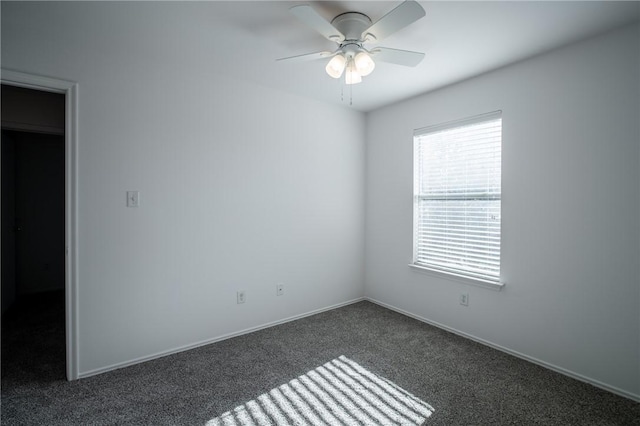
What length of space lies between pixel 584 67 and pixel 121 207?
3637 mm

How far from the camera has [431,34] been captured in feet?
7.11

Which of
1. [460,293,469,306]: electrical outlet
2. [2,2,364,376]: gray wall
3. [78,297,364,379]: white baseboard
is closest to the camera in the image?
[2,2,364,376]: gray wall

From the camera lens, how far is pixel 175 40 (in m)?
2.28

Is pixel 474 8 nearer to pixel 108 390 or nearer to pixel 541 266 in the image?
pixel 541 266

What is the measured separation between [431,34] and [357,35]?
1.83 ft

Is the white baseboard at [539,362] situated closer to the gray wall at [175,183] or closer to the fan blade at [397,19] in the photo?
the gray wall at [175,183]

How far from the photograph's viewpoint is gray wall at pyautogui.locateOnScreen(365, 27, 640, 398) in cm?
209

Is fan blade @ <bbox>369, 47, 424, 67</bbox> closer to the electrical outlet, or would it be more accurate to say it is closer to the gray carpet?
the electrical outlet

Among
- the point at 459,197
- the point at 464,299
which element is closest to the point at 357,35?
the point at 459,197

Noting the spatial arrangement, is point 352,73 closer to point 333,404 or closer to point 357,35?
point 357,35

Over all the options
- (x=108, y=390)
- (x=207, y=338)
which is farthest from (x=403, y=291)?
(x=108, y=390)

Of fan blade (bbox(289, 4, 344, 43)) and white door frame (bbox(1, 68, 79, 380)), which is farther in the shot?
white door frame (bbox(1, 68, 79, 380))

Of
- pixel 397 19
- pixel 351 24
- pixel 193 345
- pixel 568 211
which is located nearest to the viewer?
pixel 397 19

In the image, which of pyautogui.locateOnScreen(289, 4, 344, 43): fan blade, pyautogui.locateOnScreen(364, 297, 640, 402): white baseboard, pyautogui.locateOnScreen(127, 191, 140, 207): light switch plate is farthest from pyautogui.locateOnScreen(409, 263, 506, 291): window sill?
pyautogui.locateOnScreen(127, 191, 140, 207): light switch plate
